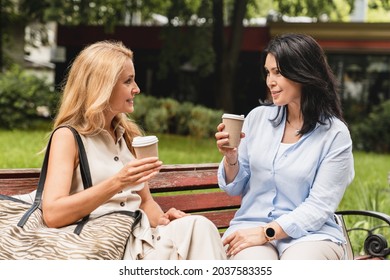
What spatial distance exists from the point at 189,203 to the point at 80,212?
4.03 feet

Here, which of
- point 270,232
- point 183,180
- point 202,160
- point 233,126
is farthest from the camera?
point 202,160

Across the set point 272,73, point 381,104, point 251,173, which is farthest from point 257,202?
point 381,104

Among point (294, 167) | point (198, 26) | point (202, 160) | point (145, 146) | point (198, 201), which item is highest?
point (145, 146)

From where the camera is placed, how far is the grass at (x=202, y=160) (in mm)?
6754

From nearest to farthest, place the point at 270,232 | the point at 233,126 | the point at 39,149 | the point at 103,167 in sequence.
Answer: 1. the point at 233,126
2. the point at 103,167
3. the point at 270,232
4. the point at 39,149

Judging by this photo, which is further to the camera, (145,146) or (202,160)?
(202,160)

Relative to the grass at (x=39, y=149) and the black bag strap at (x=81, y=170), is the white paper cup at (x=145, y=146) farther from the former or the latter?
the grass at (x=39, y=149)

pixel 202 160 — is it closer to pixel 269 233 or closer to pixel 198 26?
pixel 269 233

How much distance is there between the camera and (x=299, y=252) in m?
3.30

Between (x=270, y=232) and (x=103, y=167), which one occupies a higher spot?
(x=103, y=167)

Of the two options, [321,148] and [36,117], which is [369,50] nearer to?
[36,117]

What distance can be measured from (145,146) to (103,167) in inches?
19.3

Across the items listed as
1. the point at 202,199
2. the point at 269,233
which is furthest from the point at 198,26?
the point at 269,233

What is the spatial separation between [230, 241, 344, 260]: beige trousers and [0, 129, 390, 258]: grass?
2.56 m
